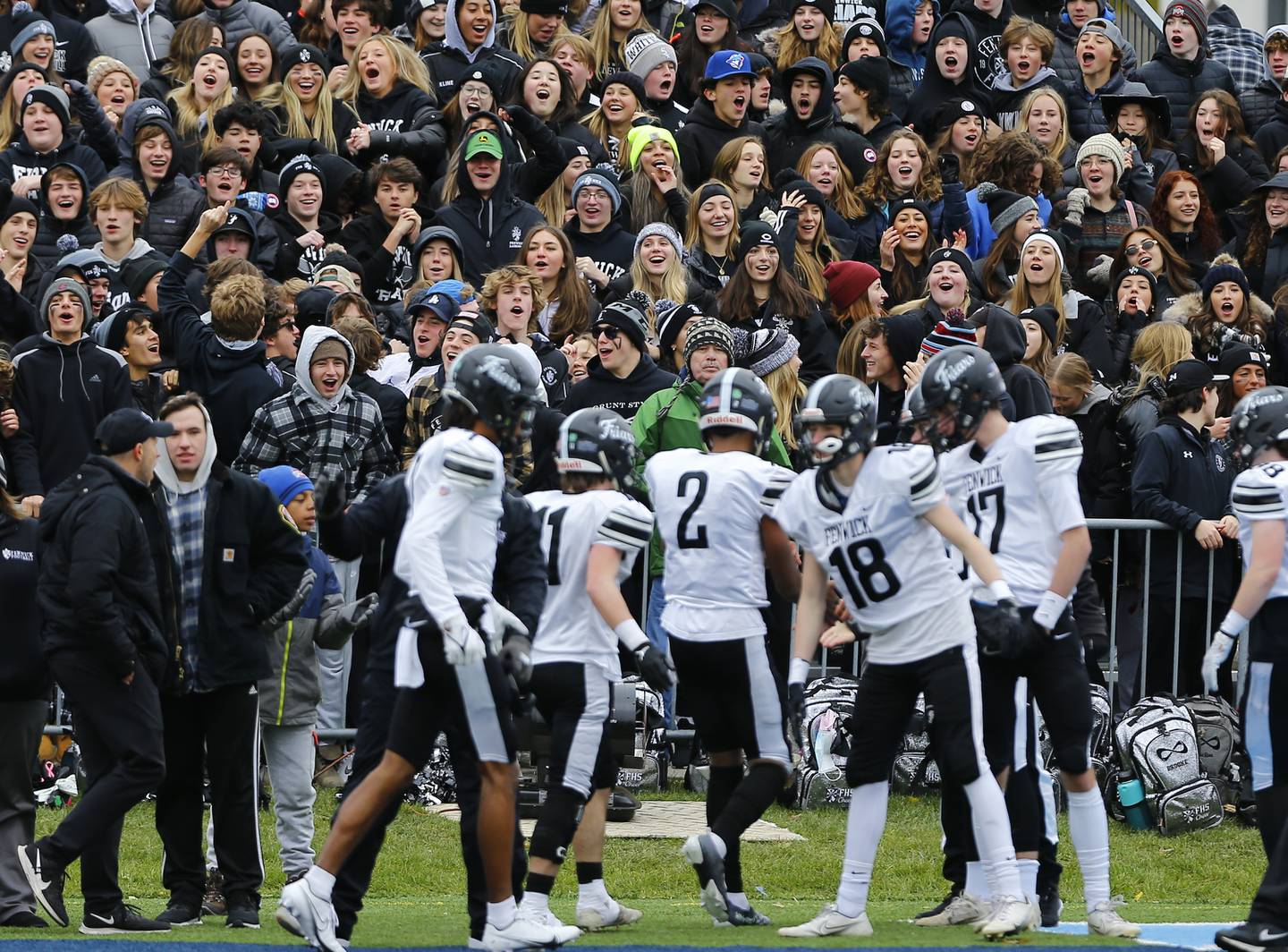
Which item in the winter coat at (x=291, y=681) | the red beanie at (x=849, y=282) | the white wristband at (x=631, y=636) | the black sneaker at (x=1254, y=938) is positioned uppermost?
the red beanie at (x=849, y=282)

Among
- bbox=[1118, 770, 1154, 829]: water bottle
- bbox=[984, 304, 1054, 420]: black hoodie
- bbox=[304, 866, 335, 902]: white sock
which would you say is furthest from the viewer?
bbox=[1118, 770, 1154, 829]: water bottle

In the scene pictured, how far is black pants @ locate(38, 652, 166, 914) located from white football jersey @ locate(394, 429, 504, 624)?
4.64 feet

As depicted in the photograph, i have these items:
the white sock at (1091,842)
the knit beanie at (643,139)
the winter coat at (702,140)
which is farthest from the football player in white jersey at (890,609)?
the winter coat at (702,140)

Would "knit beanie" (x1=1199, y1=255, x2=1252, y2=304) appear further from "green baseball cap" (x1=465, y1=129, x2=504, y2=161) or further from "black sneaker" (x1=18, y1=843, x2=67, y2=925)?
"black sneaker" (x1=18, y1=843, x2=67, y2=925)

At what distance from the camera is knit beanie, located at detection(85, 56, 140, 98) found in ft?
47.4

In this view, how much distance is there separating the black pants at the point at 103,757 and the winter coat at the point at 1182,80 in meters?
11.3

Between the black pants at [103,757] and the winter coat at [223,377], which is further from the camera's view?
the winter coat at [223,377]

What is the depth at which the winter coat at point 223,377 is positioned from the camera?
11383 mm

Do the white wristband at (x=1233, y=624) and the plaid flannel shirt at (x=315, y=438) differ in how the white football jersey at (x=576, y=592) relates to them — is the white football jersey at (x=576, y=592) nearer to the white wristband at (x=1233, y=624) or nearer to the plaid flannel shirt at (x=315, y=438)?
the white wristband at (x=1233, y=624)

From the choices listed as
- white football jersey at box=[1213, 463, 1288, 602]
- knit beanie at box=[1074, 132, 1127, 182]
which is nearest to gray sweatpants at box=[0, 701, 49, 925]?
white football jersey at box=[1213, 463, 1288, 602]

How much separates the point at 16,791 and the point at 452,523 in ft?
8.51

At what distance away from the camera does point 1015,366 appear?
10.4 m

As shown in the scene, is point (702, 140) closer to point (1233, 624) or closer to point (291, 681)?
point (291, 681)

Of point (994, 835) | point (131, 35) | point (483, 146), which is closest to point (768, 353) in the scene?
point (483, 146)
